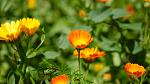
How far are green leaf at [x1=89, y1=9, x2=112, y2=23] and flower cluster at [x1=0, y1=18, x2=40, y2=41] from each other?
1.84 ft

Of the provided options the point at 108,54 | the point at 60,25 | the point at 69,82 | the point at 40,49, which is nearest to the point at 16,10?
the point at 60,25

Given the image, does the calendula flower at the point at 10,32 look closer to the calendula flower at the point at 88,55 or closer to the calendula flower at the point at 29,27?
the calendula flower at the point at 29,27

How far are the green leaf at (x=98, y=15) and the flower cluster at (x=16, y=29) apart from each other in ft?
1.84

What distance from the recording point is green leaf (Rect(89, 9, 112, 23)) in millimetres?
2428

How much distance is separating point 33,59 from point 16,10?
1.10m

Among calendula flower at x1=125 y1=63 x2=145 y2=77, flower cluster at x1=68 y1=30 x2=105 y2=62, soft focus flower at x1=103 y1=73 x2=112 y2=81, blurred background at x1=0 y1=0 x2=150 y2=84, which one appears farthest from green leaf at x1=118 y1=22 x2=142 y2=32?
calendula flower at x1=125 y1=63 x2=145 y2=77

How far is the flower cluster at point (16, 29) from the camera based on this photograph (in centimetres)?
186

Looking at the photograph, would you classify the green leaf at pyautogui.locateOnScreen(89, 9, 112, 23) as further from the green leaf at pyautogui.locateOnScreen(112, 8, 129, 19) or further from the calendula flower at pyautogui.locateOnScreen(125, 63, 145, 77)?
the calendula flower at pyautogui.locateOnScreen(125, 63, 145, 77)

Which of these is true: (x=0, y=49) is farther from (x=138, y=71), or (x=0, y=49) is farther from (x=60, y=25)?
(x=138, y=71)

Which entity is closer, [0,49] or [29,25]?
[29,25]

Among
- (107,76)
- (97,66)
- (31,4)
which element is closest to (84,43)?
(107,76)

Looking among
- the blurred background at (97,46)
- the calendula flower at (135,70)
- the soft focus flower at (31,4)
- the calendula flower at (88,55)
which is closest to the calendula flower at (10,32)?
the blurred background at (97,46)

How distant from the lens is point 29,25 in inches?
76.7

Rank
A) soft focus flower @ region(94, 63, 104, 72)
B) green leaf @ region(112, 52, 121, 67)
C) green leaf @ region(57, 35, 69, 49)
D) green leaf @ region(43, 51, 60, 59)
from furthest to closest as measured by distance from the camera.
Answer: soft focus flower @ region(94, 63, 104, 72), green leaf @ region(112, 52, 121, 67), green leaf @ region(57, 35, 69, 49), green leaf @ region(43, 51, 60, 59)
